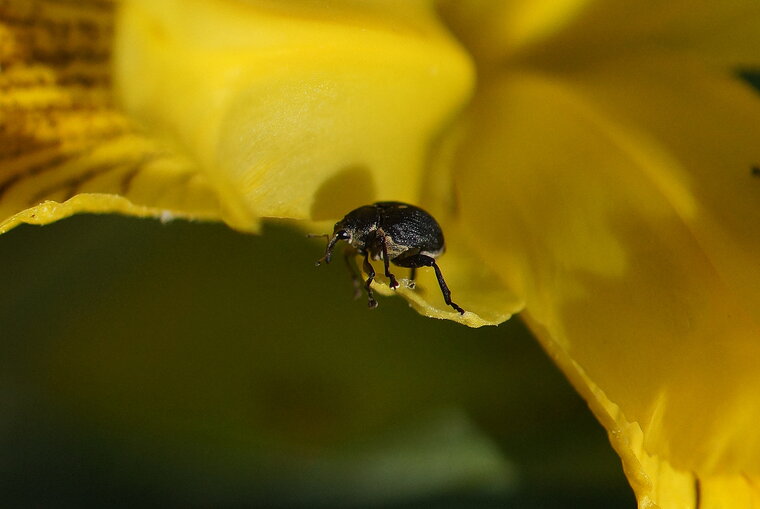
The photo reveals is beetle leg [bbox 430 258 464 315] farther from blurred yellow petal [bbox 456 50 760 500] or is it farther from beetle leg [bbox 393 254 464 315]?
blurred yellow petal [bbox 456 50 760 500]

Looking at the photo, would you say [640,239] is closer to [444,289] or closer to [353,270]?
[444,289]

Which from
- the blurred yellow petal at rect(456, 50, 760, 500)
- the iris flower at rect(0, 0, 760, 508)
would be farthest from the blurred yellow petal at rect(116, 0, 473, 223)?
the blurred yellow petal at rect(456, 50, 760, 500)

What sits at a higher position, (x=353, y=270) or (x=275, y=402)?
(x=353, y=270)

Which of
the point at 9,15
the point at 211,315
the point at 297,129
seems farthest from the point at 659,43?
the point at 9,15

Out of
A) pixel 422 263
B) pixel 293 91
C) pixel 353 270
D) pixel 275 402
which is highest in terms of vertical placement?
pixel 293 91

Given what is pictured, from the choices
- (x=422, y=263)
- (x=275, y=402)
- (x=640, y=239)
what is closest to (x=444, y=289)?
(x=422, y=263)

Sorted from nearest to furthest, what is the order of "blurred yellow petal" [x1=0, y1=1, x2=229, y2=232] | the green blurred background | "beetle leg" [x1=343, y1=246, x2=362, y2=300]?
"blurred yellow petal" [x1=0, y1=1, x2=229, y2=232]
"beetle leg" [x1=343, y1=246, x2=362, y2=300]
the green blurred background

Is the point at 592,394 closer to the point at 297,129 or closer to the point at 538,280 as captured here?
the point at 538,280

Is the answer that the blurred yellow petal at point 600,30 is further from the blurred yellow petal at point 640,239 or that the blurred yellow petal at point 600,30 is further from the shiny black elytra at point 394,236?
the shiny black elytra at point 394,236
